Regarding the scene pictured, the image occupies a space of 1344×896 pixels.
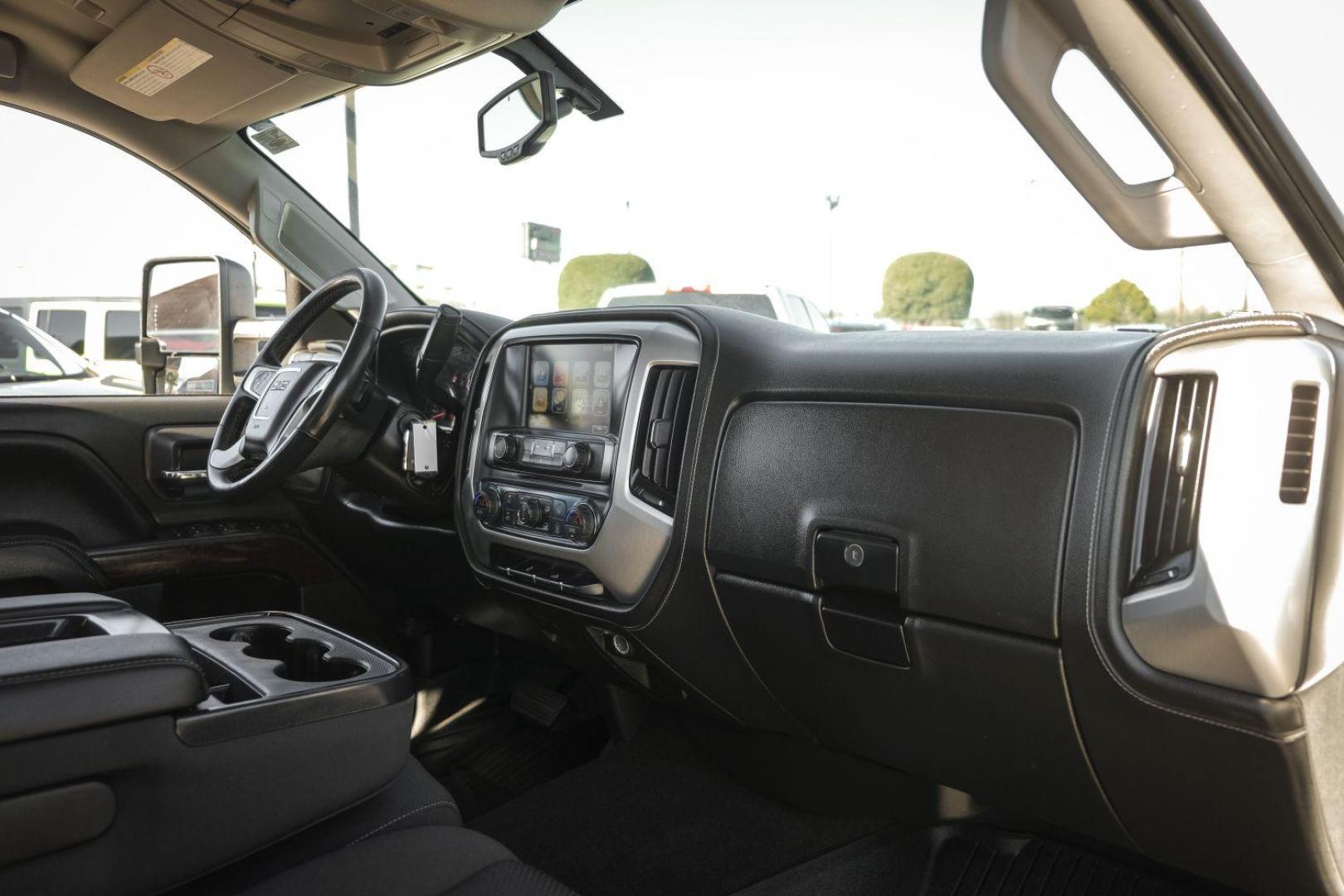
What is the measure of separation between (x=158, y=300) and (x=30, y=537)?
1.17 meters

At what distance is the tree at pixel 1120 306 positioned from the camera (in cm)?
155

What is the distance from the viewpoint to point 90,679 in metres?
1.18

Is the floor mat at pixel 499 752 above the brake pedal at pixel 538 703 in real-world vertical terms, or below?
below

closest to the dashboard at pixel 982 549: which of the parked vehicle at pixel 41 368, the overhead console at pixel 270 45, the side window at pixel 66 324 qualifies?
the overhead console at pixel 270 45

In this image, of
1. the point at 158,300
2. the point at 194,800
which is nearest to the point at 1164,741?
the point at 194,800

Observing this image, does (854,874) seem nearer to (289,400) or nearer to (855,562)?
(855,562)

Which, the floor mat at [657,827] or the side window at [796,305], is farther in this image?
the side window at [796,305]

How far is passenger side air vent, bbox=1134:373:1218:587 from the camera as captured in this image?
3.76 ft

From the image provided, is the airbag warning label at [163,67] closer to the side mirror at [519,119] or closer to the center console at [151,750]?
the side mirror at [519,119]

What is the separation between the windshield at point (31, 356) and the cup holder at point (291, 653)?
4.78 feet

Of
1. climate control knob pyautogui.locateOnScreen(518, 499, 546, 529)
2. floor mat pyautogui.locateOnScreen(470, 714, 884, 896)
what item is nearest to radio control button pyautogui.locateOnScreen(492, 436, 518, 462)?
climate control knob pyautogui.locateOnScreen(518, 499, 546, 529)

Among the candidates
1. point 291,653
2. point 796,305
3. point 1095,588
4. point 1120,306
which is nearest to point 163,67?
point 291,653

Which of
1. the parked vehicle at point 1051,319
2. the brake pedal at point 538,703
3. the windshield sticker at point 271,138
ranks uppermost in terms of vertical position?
the windshield sticker at point 271,138

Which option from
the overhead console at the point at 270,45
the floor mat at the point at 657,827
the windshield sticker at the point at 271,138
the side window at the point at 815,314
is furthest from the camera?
the side window at the point at 815,314
